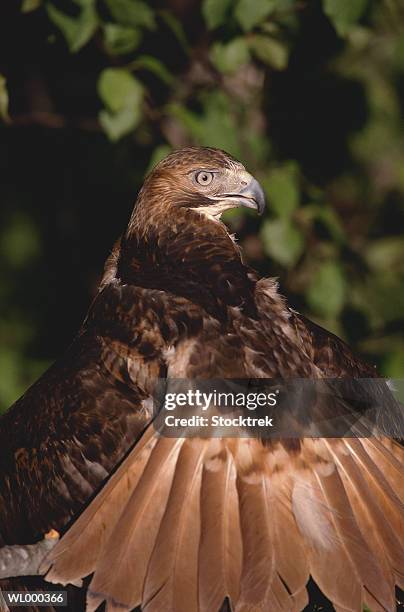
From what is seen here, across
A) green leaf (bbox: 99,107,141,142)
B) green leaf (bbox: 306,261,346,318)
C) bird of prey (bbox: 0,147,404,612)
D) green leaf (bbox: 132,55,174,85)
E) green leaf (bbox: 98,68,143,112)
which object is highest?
green leaf (bbox: 132,55,174,85)

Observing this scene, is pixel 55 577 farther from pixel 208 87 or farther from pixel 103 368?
pixel 208 87

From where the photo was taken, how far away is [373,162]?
5266 mm

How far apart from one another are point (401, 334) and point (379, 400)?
6.11ft

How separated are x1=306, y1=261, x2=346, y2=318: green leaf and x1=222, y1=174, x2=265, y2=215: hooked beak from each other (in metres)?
1.24

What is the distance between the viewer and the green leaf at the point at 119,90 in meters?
3.43

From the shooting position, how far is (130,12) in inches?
135

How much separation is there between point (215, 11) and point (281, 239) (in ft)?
2.69

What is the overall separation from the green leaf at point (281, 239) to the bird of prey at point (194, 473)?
1146mm

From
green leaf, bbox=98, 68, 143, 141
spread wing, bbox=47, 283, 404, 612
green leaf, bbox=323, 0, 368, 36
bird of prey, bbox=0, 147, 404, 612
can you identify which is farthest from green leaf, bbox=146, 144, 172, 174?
spread wing, bbox=47, 283, 404, 612

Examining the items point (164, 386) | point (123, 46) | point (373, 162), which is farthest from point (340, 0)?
point (373, 162)

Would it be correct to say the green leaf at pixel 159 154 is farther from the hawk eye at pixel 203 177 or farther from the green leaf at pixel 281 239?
the hawk eye at pixel 203 177

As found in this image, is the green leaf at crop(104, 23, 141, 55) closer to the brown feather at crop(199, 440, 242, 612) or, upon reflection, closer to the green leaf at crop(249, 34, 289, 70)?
the green leaf at crop(249, 34, 289, 70)

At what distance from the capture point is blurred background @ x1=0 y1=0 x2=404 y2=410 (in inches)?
140

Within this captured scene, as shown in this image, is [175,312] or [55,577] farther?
[175,312]
